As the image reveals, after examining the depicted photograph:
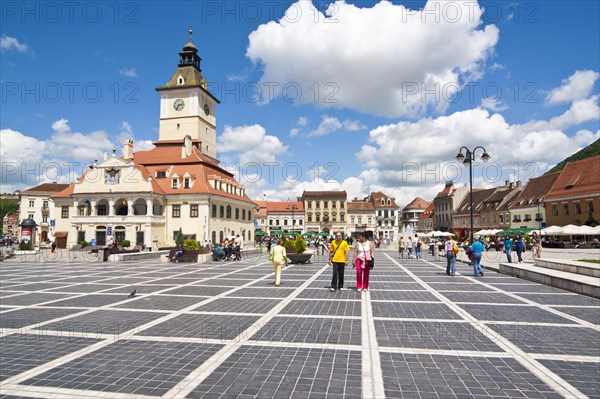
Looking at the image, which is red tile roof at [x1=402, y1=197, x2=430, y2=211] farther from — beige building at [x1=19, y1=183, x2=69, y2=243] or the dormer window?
beige building at [x1=19, y1=183, x2=69, y2=243]

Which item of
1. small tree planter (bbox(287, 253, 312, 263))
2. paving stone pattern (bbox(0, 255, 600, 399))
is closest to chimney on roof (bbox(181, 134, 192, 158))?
small tree planter (bbox(287, 253, 312, 263))

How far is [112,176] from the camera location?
46688 mm

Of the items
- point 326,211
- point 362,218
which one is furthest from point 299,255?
point 362,218

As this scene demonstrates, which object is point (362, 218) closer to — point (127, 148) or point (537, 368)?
point (127, 148)

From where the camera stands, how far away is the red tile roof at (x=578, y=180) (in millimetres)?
44438

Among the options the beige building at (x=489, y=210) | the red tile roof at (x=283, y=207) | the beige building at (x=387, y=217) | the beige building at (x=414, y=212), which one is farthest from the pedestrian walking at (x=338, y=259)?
the beige building at (x=414, y=212)

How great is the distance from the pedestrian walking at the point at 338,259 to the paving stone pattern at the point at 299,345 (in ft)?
2.49

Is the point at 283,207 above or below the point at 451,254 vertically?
above

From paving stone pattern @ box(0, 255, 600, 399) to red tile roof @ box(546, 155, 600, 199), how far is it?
135ft

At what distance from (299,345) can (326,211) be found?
8174cm

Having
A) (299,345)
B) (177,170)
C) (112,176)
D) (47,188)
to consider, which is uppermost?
(47,188)

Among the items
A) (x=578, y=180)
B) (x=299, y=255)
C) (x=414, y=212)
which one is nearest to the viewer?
(x=299, y=255)

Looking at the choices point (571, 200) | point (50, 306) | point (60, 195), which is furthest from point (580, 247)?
point (60, 195)

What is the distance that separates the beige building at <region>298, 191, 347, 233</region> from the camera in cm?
8769
